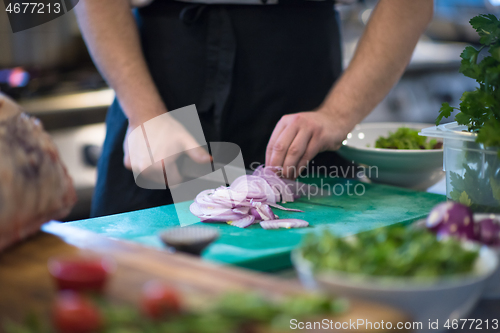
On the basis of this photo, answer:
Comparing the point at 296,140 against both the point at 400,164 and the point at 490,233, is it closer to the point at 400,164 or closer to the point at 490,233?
the point at 400,164

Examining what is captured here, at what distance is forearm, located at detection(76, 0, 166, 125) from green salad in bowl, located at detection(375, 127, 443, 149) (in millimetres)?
637

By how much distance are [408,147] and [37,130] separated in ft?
3.27

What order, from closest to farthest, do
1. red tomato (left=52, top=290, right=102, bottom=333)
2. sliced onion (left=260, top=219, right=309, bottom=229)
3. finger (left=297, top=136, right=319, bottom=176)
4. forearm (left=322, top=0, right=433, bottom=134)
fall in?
red tomato (left=52, top=290, right=102, bottom=333) → sliced onion (left=260, top=219, right=309, bottom=229) → finger (left=297, top=136, right=319, bottom=176) → forearm (left=322, top=0, right=433, bottom=134)

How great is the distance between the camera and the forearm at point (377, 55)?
1.48 meters

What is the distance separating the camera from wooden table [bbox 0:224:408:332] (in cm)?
58

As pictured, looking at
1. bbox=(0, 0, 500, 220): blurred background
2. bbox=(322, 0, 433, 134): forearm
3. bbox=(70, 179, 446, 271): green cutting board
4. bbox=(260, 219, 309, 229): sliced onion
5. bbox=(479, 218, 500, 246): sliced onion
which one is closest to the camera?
bbox=(479, 218, 500, 246): sliced onion

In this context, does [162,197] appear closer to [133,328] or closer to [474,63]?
[474,63]

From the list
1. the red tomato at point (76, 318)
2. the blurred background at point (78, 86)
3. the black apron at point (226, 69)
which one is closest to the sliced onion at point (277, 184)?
the black apron at point (226, 69)

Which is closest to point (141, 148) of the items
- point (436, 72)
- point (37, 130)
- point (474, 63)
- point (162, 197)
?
point (162, 197)

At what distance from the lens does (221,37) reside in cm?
147

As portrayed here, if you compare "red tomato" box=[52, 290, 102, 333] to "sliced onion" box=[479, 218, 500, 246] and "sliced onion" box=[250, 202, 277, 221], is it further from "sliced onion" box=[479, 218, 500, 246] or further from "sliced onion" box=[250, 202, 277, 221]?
"sliced onion" box=[250, 202, 277, 221]

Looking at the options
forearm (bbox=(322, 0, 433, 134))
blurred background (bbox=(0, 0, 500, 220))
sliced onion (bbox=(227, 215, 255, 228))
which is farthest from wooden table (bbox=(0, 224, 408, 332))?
blurred background (bbox=(0, 0, 500, 220))

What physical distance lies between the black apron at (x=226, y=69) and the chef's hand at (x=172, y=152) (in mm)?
125

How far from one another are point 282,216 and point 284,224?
0.10 metres
